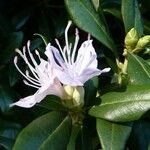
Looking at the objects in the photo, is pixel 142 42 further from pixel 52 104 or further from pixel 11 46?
pixel 11 46

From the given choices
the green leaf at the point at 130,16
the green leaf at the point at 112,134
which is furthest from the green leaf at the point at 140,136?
the green leaf at the point at 130,16

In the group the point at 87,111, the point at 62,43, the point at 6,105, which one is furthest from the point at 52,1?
the point at 87,111

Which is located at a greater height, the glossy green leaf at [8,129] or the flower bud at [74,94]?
the flower bud at [74,94]

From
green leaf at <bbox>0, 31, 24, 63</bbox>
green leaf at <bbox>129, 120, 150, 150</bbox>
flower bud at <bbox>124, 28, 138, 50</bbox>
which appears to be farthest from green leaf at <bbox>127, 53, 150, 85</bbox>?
green leaf at <bbox>0, 31, 24, 63</bbox>

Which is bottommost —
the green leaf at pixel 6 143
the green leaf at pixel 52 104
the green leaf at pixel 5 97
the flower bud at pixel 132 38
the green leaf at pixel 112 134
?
the green leaf at pixel 6 143

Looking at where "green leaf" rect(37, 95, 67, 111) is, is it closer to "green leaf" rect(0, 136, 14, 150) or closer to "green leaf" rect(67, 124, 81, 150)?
"green leaf" rect(67, 124, 81, 150)

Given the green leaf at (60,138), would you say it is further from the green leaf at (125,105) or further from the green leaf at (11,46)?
the green leaf at (11,46)
